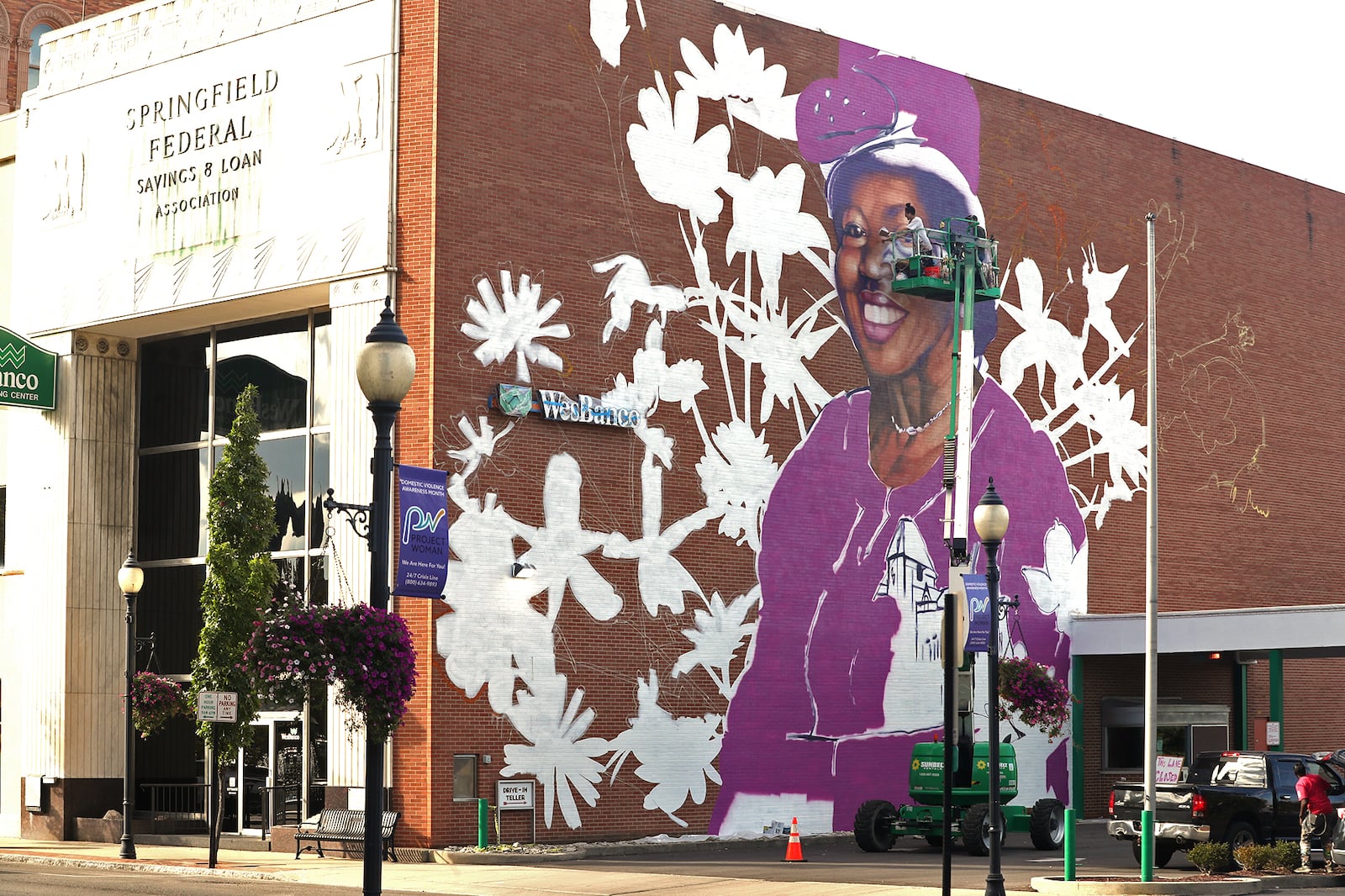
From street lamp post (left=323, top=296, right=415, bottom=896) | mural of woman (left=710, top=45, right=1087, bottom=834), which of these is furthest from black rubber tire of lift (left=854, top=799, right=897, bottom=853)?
street lamp post (left=323, top=296, right=415, bottom=896)

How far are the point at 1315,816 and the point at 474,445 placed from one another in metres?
14.6

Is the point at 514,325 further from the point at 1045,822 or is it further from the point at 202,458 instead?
the point at 1045,822

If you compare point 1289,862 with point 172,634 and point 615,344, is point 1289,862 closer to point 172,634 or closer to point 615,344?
point 615,344

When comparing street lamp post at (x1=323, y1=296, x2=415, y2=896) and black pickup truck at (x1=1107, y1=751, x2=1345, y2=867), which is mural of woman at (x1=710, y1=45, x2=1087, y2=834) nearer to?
black pickup truck at (x1=1107, y1=751, x2=1345, y2=867)

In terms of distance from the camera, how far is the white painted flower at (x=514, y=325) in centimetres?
3080

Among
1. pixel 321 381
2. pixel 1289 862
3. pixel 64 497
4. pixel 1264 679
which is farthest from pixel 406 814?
pixel 1264 679

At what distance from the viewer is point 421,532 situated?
14.5 metres

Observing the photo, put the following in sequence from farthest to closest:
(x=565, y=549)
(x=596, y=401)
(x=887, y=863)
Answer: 1. (x=596, y=401)
2. (x=565, y=549)
3. (x=887, y=863)

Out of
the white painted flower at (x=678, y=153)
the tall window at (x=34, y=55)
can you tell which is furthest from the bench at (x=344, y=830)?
the tall window at (x=34, y=55)

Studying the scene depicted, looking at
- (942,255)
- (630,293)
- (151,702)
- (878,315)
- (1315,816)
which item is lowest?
(1315,816)

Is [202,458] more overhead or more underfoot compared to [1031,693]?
more overhead

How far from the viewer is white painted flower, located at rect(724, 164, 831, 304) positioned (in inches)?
1379

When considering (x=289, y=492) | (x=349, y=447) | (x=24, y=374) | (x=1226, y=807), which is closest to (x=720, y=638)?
(x=349, y=447)

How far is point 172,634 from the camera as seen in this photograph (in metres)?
36.2
